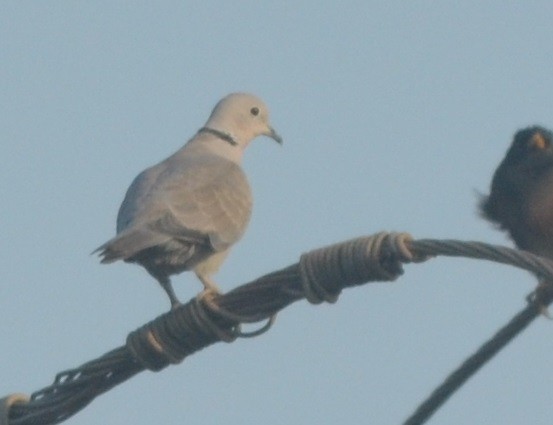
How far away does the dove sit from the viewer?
7480 millimetres

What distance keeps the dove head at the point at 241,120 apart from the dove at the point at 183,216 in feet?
1.53

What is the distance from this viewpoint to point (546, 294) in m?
4.76

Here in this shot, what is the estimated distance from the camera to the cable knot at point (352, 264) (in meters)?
4.11

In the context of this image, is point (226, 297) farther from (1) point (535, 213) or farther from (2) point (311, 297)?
(1) point (535, 213)

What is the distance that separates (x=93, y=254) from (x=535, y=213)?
204 centimetres

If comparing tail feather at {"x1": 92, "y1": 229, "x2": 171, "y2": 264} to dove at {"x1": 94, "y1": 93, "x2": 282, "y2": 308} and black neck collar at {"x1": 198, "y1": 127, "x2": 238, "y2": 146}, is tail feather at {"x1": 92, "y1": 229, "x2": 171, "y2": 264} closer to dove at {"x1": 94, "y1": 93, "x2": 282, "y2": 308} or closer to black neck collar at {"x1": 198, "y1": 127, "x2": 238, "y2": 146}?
dove at {"x1": 94, "y1": 93, "x2": 282, "y2": 308}

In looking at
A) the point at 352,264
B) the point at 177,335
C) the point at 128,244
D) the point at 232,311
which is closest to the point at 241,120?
the point at 128,244

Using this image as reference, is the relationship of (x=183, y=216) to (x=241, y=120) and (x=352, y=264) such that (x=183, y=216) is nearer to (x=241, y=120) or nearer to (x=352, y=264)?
(x=241, y=120)

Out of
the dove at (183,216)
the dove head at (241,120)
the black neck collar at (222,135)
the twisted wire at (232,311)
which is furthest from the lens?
the dove head at (241,120)

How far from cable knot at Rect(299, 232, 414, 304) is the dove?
272 centimetres

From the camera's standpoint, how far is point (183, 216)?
783 centimetres

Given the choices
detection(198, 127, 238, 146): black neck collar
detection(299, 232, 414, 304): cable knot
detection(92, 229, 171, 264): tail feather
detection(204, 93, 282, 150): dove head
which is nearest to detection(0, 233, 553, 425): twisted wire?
detection(299, 232, 414, 304): cable knot

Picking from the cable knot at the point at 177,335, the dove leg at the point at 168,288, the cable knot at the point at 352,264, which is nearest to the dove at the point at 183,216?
the dove leg at the point at 168,288

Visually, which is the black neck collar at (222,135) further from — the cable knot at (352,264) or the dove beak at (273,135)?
the cable knot at (352,264)
